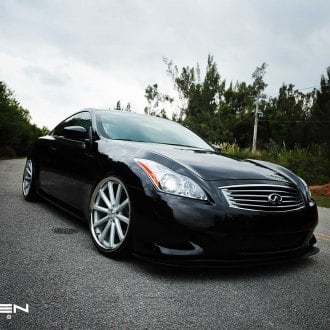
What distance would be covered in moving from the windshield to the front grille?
4.64 ft

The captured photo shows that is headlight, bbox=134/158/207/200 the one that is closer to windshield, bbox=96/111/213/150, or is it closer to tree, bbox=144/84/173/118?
windshield, bbox=96/111/213/150

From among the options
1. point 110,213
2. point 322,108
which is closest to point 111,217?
point 110,213

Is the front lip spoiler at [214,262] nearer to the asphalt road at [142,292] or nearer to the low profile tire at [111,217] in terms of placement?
the asphalt road at [142,292]

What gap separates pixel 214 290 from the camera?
270cm

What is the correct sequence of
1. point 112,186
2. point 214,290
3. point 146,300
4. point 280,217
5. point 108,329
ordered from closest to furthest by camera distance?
point 108,329 < point 146,300 < point 214,290 < point 280,217 < point 112,186

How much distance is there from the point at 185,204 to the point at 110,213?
0.85 metres

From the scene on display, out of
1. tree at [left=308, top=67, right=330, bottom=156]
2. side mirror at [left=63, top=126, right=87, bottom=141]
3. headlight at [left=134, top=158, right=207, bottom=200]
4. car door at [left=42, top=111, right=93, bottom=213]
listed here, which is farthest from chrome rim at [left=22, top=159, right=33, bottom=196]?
tree at [left=308, top=67, right=330, bottom=156]

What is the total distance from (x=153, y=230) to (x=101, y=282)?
0.50 m

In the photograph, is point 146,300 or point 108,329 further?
point 146,300

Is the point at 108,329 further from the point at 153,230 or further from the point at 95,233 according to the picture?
the point at 95,233

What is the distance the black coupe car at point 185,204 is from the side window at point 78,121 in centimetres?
43

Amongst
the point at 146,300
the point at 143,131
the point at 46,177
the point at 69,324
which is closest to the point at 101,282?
the point at 146,300

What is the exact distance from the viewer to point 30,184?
5652mm

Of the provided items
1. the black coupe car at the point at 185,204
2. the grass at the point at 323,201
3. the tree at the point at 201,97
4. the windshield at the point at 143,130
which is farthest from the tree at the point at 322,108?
the black coupe car at the point at 185,204
